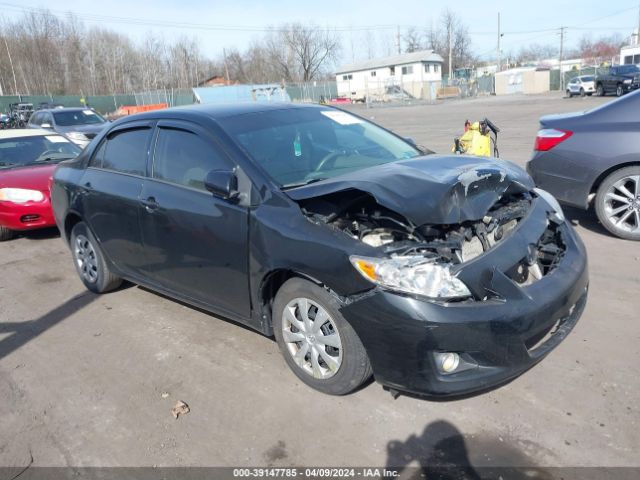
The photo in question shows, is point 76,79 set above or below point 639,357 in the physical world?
above

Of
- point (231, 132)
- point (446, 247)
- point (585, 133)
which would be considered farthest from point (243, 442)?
point (585, 133)

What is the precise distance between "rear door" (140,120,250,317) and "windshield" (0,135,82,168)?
16.4 feet

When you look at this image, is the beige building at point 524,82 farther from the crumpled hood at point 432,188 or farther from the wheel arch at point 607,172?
the crumpled hood at point 432,188

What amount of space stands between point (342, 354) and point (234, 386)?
0.86m

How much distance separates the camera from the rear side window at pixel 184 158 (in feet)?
12.1

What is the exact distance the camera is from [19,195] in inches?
277

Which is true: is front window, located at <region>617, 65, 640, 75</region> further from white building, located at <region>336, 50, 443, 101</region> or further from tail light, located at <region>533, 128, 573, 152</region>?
tail light, located at <region>533, 128, 573, 152</region>

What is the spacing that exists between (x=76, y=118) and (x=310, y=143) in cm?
1395

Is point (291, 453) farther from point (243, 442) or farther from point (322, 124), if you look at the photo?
point (322, 124)

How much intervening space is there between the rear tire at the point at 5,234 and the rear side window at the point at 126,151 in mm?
3533

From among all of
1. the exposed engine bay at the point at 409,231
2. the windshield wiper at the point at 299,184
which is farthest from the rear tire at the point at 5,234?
the exposed engine bay at the point at 409,231

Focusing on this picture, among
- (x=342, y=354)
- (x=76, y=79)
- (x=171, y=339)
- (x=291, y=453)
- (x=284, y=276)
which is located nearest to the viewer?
(x=291, y=453)

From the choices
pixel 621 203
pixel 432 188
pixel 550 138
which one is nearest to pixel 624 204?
pixel 621 203

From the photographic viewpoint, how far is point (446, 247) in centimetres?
287
